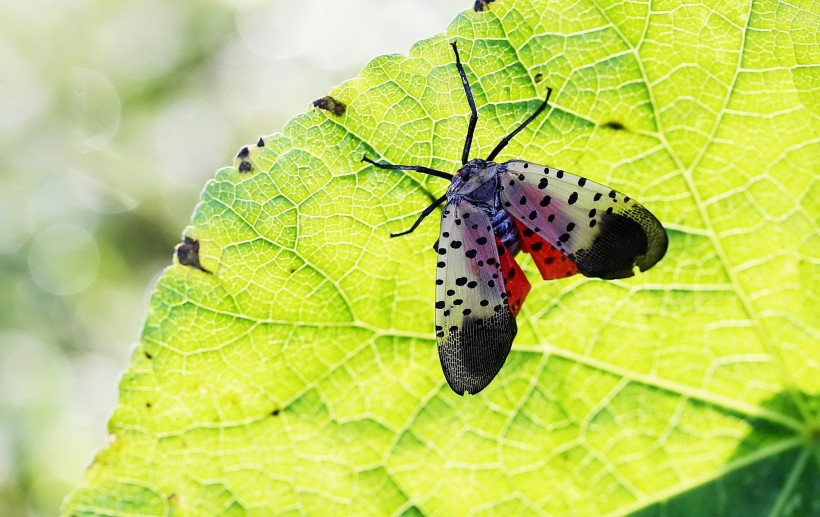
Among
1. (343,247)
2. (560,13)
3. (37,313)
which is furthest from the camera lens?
(37,313)

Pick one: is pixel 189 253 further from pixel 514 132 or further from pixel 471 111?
pixel 514 132

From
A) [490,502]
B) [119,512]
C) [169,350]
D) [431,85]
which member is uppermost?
[431,85]

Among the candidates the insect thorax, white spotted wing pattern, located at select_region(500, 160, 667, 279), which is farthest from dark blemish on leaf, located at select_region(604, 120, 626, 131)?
the insect thorax

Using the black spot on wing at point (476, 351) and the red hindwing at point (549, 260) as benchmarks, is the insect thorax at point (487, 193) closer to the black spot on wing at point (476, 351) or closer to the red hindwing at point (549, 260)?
the red hindwing at point (549, 260)

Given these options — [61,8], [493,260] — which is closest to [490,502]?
[493,260]

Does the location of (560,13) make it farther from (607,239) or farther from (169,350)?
(169,350)

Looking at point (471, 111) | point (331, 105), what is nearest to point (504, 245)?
point (471, 111)
